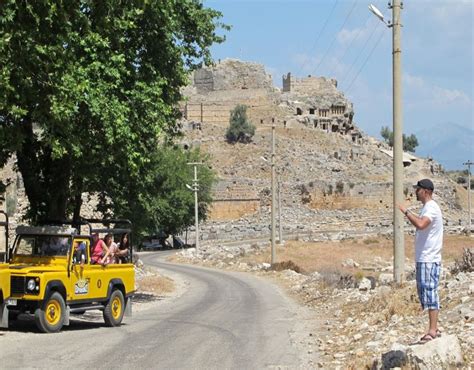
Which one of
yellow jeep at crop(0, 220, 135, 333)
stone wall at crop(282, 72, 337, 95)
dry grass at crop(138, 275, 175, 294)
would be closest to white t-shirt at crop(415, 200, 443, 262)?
yellow jeep at crop(0, 220, 135, 333)

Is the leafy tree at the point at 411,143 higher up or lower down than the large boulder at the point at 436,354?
higher up

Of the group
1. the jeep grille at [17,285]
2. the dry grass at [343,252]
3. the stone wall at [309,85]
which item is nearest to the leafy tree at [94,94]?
the jeep grille at [17,285]

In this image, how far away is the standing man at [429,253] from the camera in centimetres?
1019

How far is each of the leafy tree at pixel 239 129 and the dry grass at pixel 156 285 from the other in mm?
100146

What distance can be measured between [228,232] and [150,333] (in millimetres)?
73275

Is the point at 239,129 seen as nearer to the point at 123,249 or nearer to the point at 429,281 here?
the point at 123,249

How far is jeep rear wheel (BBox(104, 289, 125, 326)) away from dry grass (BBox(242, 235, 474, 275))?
31.2m

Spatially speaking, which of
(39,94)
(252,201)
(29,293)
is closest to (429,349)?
(29,293)

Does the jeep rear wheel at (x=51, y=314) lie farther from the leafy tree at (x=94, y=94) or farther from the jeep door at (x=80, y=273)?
the leafy tree at (x=94, y=94)

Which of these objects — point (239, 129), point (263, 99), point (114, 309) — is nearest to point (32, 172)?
point (114, 309)

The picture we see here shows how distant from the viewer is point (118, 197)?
26594mm

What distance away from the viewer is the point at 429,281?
10273 mm

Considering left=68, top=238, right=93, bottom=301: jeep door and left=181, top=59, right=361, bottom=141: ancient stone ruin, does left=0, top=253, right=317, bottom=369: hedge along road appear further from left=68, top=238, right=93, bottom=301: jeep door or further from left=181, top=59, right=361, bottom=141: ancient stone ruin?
left=181, top=59, right=361, bottom=141: ancient stone ruin

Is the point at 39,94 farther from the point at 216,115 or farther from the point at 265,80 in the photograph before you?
the point at 265,80
